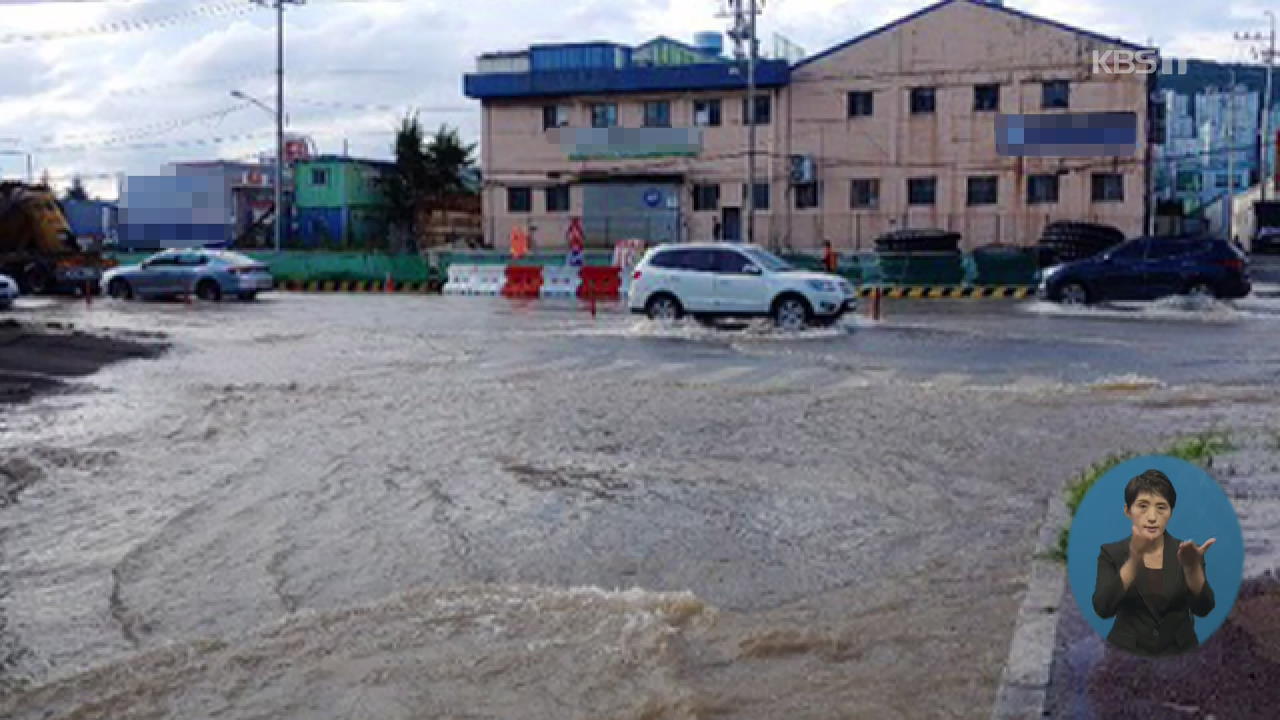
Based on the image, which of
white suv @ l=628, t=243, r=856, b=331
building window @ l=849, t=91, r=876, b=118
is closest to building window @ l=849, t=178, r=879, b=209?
building window @ l=849, t=91, r=876, b=118

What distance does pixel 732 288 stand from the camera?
24016 millimetres

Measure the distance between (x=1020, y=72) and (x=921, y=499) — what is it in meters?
45.6

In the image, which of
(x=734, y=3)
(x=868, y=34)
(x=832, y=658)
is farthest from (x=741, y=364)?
(x=868, y=34)

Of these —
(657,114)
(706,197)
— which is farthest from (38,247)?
(706,197)

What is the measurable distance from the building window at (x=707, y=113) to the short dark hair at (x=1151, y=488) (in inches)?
2145

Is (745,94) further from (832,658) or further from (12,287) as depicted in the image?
(832,658)

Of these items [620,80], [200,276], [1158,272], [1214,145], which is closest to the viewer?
[1158,272]

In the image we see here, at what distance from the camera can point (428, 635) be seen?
21.7ft

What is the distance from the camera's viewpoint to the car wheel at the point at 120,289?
3734 centimetres

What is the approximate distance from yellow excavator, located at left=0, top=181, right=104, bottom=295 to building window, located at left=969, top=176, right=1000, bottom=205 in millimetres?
30989

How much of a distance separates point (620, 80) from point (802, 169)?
869 cm

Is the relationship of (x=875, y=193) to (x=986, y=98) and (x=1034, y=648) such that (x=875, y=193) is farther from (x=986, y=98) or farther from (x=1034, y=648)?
(x=1034, y=648)

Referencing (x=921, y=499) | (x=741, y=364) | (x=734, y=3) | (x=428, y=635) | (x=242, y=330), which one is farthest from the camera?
(x=734, y=3)
